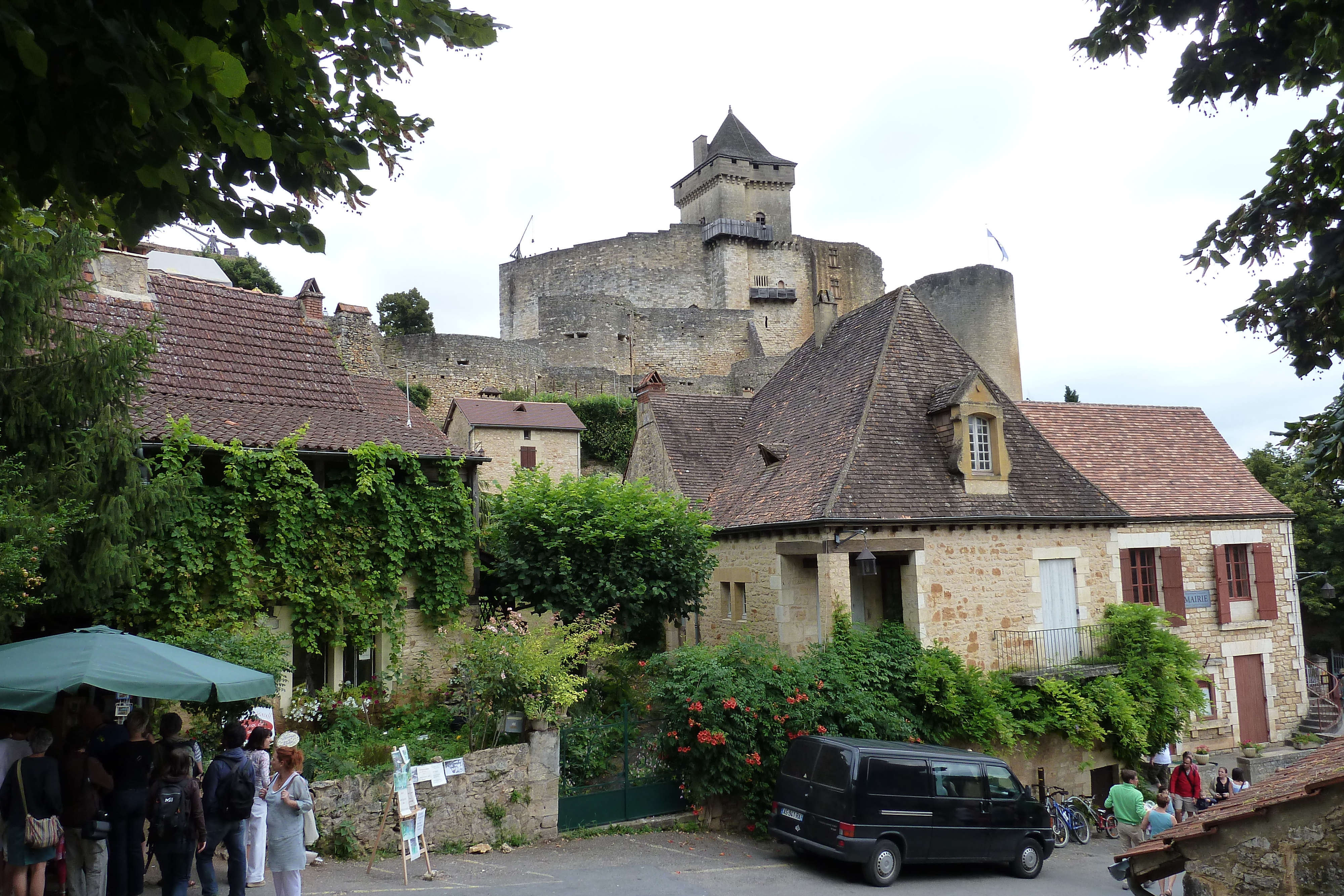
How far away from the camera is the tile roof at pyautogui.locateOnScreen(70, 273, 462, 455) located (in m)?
12.3

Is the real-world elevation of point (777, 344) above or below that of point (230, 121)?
above

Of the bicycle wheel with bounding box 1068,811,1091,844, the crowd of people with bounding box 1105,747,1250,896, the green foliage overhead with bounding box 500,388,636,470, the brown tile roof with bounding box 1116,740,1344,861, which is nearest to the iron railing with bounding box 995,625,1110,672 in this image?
the crowd of people with bounding box 1105,747,1250,896

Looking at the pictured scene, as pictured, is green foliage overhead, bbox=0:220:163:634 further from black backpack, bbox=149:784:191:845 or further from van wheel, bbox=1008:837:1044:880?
van wheel, bbox=1008:837:1044:880

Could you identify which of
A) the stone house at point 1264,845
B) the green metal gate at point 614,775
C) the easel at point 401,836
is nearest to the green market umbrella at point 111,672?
the easel at point 401,836

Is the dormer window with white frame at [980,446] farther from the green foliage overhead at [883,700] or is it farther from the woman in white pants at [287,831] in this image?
the woman in white pants at [287,831]

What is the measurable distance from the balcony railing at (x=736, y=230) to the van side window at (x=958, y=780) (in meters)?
47.5

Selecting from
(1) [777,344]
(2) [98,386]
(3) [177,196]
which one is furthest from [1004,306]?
(3) [177,196]

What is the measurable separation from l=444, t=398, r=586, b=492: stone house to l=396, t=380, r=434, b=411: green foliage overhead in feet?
17.4

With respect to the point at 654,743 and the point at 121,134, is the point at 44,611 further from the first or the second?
the point at 121,134

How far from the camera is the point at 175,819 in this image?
22.7ft

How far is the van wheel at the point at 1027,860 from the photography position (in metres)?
11.3

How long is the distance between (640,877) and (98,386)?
784 centimetres

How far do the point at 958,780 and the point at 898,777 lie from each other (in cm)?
100

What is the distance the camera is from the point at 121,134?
3471 millimetres
